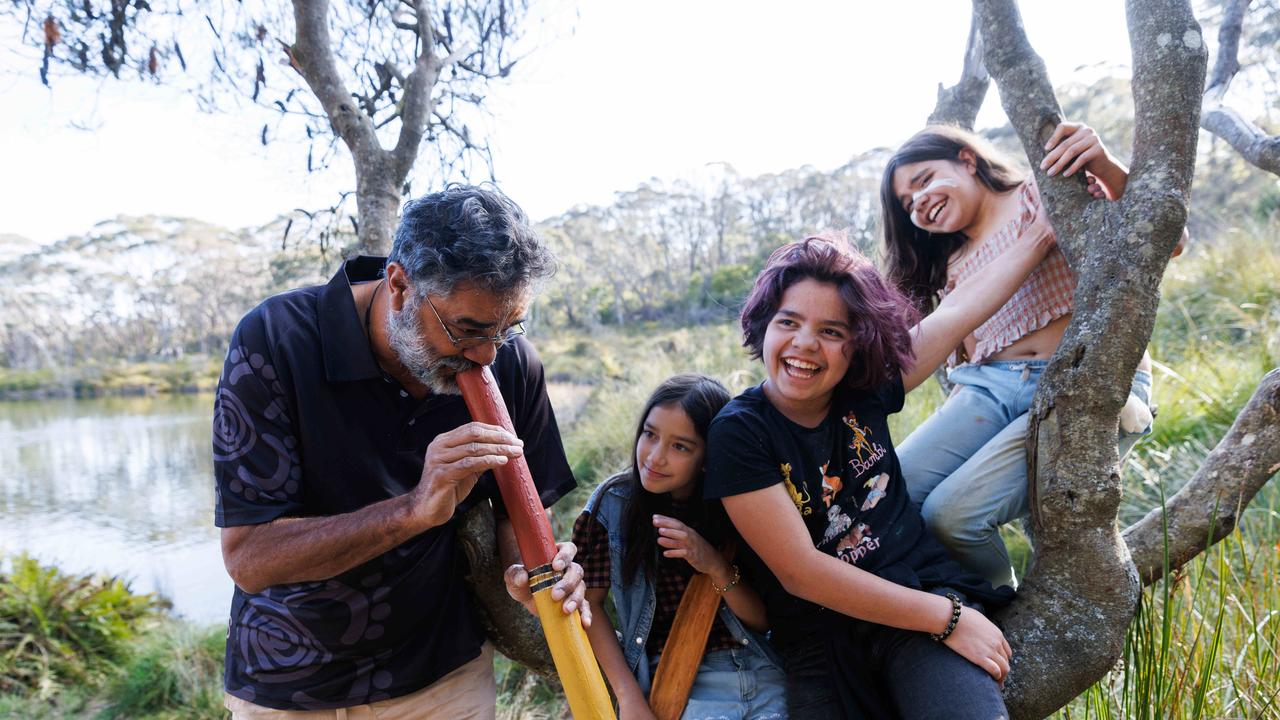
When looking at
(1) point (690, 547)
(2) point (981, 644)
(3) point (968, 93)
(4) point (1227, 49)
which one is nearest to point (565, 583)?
(1) point (690, 547)

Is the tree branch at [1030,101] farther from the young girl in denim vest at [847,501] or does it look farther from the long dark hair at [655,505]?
the long dark hair at [655,505]

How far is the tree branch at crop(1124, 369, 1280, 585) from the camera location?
1.76 meters

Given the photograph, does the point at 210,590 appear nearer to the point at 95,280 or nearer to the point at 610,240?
the point at 610,240

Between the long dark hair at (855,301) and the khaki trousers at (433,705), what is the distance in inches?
48.6

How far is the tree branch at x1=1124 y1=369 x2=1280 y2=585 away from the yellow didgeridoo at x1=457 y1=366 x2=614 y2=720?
1402 mm

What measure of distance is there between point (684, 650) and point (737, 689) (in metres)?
0.16

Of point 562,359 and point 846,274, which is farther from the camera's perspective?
point 562,359

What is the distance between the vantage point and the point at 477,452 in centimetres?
150

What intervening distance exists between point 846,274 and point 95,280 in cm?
6426

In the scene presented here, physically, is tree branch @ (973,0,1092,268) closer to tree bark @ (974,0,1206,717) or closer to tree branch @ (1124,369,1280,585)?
tree bark @ (974,0,1206,717)

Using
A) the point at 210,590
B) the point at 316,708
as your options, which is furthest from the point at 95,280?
the point at 316,708

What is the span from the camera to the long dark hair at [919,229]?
223 cm

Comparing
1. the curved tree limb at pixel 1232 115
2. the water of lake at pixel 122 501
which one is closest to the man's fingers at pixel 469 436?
the curved tree limb at pixel 1232 115

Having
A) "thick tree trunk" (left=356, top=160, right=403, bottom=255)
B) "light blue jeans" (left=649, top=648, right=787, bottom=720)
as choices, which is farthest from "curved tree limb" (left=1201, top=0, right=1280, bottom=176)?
"thick tree trunk" (left=356, top=160, right=403, bottom=255)
